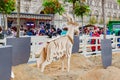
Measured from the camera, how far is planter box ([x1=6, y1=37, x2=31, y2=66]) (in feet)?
34.1

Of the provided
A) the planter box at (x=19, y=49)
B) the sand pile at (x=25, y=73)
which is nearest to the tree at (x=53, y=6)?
the planter box at (x=19, y=49)

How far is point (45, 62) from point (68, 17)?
1.60m

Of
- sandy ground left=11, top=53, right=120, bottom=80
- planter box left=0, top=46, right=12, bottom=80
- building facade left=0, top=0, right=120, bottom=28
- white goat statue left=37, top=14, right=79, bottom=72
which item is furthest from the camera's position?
building facade left=0, top=0, right=120, bottom=28

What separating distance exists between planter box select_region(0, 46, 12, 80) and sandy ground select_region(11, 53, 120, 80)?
3.65ft

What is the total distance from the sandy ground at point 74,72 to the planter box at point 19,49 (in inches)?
8.8

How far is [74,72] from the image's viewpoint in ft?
43.4

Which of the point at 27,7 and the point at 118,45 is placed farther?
the point at 27,7

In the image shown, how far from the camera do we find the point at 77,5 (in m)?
43.3

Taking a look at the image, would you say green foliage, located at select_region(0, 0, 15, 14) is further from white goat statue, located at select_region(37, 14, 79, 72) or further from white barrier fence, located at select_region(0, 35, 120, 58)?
white goat statue, located at select_region(37, 14, 79, 72)

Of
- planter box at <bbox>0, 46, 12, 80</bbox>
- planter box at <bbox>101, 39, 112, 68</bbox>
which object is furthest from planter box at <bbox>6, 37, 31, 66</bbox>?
planter box at <bbox>101, 39, 112, 68</bbox>

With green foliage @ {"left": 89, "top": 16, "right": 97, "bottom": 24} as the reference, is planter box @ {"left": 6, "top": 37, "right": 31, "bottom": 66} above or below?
above

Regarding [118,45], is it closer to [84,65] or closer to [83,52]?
[83,52]

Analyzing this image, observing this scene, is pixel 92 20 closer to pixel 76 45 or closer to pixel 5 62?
pixel 76 45

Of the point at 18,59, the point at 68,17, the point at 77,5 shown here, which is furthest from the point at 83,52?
the point at 77,5
